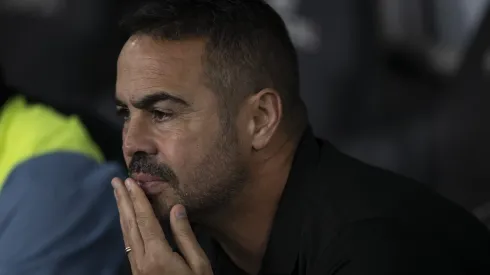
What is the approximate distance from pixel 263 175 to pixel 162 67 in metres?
0.19

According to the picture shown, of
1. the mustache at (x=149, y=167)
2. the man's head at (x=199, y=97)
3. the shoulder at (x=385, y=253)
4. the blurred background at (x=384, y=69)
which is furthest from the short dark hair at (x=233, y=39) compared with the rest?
the blurred background at (x=384, y=69)

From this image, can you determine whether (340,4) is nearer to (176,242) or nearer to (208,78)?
(208,78)

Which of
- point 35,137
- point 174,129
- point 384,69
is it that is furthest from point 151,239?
point 384,69

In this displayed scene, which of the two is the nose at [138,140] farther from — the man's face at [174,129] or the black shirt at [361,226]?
the black shirt at [361,226]

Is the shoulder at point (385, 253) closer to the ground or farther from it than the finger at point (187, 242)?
farther from it

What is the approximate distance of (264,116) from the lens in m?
1.00

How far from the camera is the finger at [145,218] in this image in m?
0.92

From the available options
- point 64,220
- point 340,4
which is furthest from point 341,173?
point 340,4

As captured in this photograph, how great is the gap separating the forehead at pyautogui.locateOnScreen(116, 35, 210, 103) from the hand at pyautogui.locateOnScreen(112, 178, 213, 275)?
0.11 metres

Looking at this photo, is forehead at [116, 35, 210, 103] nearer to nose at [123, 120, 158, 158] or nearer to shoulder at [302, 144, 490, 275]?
nose at [123, 120, 158, 158]

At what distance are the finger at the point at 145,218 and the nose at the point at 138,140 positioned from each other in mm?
36

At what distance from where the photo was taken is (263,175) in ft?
3.33

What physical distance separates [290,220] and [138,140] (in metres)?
0.21

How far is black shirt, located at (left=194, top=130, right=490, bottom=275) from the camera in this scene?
2.78 ft
